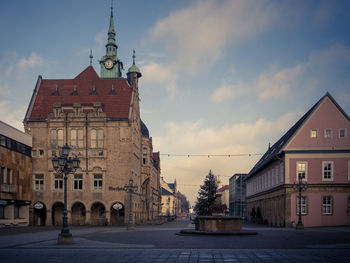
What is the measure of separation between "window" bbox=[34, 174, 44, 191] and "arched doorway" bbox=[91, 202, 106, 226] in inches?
297

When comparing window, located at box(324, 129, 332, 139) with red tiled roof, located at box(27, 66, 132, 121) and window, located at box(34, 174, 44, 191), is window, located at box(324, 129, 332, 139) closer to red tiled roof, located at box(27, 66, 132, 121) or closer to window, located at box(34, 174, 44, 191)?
red tiled roof, located at box(27, 66, 132, 121)

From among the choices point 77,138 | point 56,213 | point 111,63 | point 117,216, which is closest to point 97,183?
point 117,216

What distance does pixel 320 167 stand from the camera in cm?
5006

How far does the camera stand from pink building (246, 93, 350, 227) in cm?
4912

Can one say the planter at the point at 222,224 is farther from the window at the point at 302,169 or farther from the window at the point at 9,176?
the window at the point at 9,176

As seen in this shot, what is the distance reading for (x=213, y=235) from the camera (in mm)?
30406

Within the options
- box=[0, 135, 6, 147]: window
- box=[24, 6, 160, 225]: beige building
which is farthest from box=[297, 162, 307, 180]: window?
box=[0, 135, 6, 147]: window

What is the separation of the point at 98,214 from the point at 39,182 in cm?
921

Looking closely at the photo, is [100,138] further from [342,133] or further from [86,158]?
[342,133]

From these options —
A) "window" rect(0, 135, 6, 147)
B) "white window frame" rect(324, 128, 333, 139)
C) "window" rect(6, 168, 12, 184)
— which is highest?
"white window frame" rect(324, 128, 333, 139)

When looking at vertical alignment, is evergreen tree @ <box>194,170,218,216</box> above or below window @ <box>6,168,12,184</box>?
below

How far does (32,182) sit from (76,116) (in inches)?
427

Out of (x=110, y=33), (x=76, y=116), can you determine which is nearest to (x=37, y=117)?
(x=76, y=116)

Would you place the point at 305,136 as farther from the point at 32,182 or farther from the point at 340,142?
the point at 32,182
